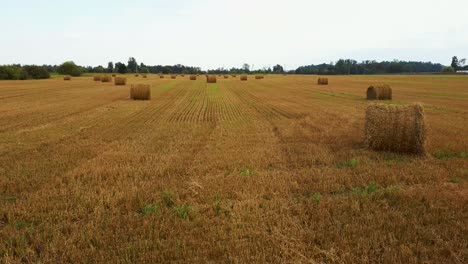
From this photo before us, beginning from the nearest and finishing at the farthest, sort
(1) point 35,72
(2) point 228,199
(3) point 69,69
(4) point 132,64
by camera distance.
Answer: (2) point 228,199, (1) point 35,72, (3) point 69,69, (4) point 132,64

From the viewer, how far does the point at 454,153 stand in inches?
385

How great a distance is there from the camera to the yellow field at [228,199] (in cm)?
469

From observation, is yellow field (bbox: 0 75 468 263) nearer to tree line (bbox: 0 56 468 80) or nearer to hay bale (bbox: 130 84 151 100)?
hay bale (bbox: 130 84 151 100)

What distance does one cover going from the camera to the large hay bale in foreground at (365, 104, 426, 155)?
959 cm

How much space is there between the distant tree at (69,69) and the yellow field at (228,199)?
10201cm

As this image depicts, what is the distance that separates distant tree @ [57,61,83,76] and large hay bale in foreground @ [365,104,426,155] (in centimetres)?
10743

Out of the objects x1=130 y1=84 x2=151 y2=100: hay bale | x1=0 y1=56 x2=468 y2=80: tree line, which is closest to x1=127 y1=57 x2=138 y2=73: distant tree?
x1=0 y1=56 x2=468 y2=80: tree line

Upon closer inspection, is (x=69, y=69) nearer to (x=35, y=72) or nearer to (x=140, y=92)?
(x=35, y=72)

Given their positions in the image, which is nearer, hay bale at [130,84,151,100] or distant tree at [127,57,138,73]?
hay bale at [130,84,151,100]

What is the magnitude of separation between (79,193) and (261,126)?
8529mm

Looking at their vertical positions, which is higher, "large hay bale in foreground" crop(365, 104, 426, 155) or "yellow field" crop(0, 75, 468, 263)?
"large hay bale in foreground" crop(365, 104, 426, 155)

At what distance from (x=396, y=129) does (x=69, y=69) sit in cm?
10972

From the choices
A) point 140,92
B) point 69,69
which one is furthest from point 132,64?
point 140,92

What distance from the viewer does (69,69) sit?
106 meters
